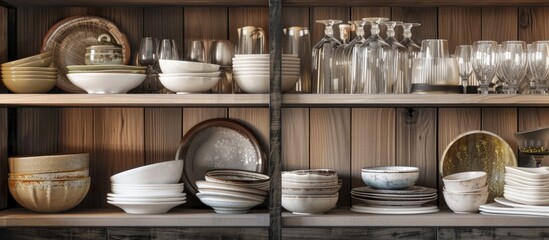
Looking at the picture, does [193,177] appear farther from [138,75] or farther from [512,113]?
[512,113]

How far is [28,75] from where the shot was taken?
236cm

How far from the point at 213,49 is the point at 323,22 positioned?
35cm

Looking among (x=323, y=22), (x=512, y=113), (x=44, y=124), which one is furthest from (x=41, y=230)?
(x=512, y=113)

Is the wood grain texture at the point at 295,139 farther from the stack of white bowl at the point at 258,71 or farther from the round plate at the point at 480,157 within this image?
the round plate at the point at 480,157

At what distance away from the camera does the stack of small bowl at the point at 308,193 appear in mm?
2350

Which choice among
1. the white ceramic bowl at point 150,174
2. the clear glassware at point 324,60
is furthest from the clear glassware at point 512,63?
the white ceramic bowl at point 150,174

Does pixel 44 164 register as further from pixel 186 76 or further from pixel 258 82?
pixel 258 82

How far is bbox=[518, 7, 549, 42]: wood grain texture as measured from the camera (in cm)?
262

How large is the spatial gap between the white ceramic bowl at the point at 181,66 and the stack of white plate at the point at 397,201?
2.04ft

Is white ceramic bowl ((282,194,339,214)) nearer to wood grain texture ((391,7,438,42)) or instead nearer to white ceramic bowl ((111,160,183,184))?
white ceramic bowl ((111,160,183,184))

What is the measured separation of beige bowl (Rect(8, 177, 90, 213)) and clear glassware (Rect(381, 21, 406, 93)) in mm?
962

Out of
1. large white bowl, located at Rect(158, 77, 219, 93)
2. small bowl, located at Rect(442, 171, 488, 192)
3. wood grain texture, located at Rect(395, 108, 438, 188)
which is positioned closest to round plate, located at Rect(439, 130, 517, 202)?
wood grain texture, located at Rect(395, 108, 438, 188)

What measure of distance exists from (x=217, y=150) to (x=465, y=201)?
0.80m

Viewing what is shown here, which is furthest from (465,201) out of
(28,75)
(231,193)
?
(28,75)
